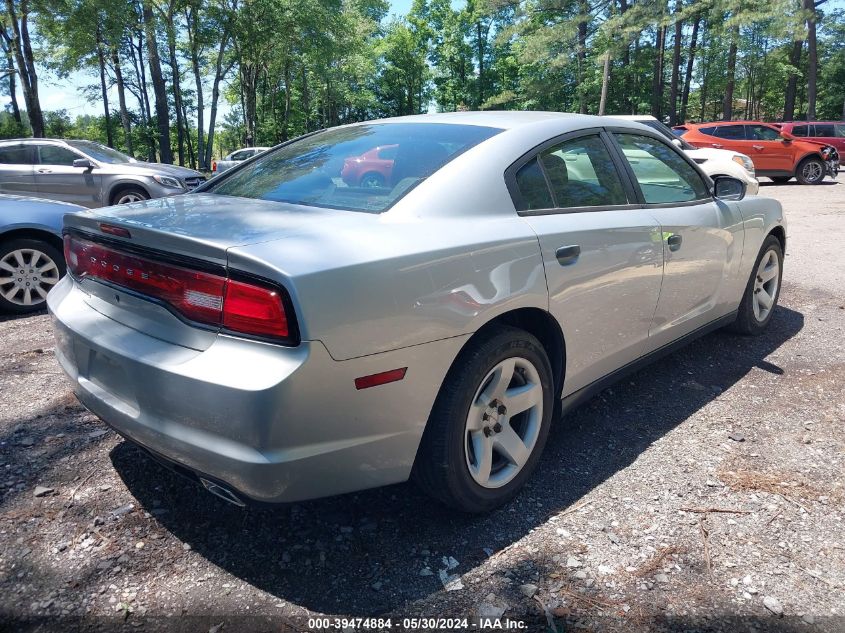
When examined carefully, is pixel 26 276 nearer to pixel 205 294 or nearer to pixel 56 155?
pixel 205 294

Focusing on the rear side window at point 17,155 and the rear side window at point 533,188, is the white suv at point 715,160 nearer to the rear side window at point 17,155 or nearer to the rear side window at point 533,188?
the rear side window at point 533,188

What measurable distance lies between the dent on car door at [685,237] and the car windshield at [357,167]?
42.8 inches

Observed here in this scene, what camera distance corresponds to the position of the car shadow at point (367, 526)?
2055mm

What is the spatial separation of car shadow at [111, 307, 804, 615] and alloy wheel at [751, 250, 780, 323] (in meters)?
1.68

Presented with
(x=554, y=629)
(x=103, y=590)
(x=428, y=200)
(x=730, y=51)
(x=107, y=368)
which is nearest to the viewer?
(x=554, y=629)

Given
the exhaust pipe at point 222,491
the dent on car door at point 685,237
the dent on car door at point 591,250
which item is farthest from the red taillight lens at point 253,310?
the dent on car door at point 685,237

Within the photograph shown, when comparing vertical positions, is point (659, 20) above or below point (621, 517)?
above

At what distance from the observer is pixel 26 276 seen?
199 inches

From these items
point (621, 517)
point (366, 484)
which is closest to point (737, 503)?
point (621, 517)

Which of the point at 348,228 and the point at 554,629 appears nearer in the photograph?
the point at 554,629

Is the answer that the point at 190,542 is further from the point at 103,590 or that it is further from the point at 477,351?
the point at 477,351

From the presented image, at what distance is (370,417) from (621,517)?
1.16 meters

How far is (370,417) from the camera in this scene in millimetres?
1947

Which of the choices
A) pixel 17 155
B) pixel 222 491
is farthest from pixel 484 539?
pixel 17 155
